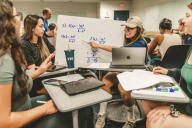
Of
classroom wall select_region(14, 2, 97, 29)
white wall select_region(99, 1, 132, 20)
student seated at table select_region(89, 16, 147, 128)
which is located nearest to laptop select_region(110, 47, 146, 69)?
student seated at table select_region(89, 16, 147, 128)

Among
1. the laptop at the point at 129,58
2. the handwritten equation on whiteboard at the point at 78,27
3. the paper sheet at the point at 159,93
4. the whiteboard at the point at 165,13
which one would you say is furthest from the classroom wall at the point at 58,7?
the paper sheet at the point at 159,93

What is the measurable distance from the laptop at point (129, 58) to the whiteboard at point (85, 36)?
363 millimetres

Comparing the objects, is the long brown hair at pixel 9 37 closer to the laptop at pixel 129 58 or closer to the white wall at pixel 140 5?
the laptop at pixel 129 58

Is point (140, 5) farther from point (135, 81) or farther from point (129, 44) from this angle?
point (135, 81)

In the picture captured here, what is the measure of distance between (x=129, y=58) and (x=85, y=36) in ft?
1.94

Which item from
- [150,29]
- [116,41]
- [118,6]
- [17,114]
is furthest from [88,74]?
[118,6]

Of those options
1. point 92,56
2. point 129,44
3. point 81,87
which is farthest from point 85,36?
point 81,87

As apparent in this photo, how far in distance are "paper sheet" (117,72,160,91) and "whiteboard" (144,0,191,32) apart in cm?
377

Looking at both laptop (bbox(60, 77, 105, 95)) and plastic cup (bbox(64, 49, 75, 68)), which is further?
plastic cup (bbox(64, 49, 75, 68))

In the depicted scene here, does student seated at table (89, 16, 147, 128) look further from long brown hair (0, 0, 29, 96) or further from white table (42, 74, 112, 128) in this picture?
long brown hair (0, 0, 29, 96)

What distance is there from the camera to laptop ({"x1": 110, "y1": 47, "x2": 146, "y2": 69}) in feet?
4.33

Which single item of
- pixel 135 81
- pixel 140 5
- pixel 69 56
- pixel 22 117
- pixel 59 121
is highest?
pixel 140 5

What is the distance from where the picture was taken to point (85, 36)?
63.7 inches

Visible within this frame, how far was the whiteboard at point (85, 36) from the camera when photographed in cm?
154
